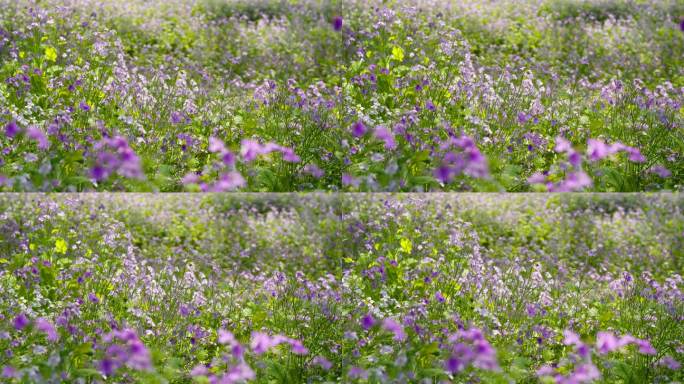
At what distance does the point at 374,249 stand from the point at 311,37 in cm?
221

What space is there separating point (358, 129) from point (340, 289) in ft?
3.76

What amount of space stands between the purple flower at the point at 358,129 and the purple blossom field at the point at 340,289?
→ 2.44 feet

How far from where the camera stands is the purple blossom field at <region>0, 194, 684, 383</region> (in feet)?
16.8

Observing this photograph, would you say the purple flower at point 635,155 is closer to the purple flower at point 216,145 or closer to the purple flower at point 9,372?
the purple flower at point 216,145

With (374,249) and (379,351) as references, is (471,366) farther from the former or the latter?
(374,249)

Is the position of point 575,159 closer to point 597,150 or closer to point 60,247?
point 597,150

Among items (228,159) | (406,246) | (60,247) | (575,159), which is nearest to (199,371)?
(228,159)

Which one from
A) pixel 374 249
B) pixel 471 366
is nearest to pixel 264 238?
pixel 374 249

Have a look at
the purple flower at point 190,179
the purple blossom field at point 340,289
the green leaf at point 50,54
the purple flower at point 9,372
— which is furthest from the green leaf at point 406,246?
the green leaf at point 50,54

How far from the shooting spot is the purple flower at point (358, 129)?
5.62 meters

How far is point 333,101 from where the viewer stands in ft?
20.0

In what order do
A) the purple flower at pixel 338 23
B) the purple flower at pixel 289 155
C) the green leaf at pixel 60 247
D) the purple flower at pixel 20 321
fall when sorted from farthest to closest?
the purple flower at pixel 338 23 → the green leaf at pixel 60 247 → the purple flower at pixel 289 155 → the purple flower at pixel 20 321

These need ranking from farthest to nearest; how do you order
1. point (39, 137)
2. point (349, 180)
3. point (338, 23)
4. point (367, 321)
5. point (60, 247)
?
point (338, 23), point (60, 247), point (349, 180), point (39, 137), point (367, 321)

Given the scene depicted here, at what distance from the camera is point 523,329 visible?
549 cm
